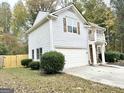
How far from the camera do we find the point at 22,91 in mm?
12266

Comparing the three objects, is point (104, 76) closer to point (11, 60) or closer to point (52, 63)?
point (52, 63)

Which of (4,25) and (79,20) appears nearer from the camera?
(79,20)

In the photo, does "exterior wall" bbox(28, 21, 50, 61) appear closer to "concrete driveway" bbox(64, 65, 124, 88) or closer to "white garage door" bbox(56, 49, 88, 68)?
"white garage door" bbox(56, 49, 88, 68)

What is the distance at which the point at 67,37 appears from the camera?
1020 inches

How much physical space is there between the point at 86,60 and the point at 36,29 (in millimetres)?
6737

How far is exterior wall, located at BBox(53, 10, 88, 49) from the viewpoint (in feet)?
80.7

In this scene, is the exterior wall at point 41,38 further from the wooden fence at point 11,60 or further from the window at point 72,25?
the wooden fence at point 11,60

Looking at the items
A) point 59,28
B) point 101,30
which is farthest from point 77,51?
point 101,30

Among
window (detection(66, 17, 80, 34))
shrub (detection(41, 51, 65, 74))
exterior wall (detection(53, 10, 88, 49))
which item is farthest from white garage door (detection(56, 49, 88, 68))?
shrub (detection(41, 51, 65, 74))

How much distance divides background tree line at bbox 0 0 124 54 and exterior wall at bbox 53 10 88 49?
16907mm

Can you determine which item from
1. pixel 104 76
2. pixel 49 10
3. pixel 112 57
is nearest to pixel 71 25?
pixel 112 57

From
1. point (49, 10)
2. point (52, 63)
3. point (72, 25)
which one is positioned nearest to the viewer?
point (52, 63)

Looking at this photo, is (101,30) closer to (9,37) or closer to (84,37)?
(84,37)

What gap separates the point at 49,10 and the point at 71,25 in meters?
23.0
